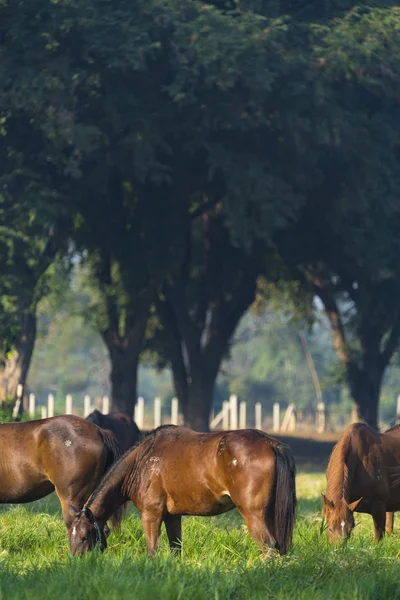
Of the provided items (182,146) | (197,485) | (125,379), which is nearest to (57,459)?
(197,485)

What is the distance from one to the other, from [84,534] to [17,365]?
20.7 metres

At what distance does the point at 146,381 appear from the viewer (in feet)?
502

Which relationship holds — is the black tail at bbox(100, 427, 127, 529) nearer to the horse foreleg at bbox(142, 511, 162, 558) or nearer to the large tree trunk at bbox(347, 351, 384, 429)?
the horse foreleg at bbox(142, 511, 162, 558)

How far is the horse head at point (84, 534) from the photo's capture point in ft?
37.8

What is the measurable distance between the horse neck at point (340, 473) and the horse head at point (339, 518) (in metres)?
0.29

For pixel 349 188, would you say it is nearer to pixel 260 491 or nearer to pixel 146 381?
pixel 260 491

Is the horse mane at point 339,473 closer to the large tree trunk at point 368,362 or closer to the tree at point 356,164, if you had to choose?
the tree at point 356,164

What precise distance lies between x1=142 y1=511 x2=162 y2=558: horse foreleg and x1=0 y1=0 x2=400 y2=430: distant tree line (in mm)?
15888

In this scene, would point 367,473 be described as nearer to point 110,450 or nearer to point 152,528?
point 152,528

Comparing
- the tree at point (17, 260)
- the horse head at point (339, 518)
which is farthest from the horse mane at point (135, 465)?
the tree at point (17, 260)

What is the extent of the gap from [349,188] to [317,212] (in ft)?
6.00

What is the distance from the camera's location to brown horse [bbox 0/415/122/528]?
1293 cm

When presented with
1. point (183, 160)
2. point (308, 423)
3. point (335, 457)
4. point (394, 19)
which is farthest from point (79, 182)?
point (308, 423)

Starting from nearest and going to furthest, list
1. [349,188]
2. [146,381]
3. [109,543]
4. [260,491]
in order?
[260,491] < [109,543] < [349,188] < [146,381]
